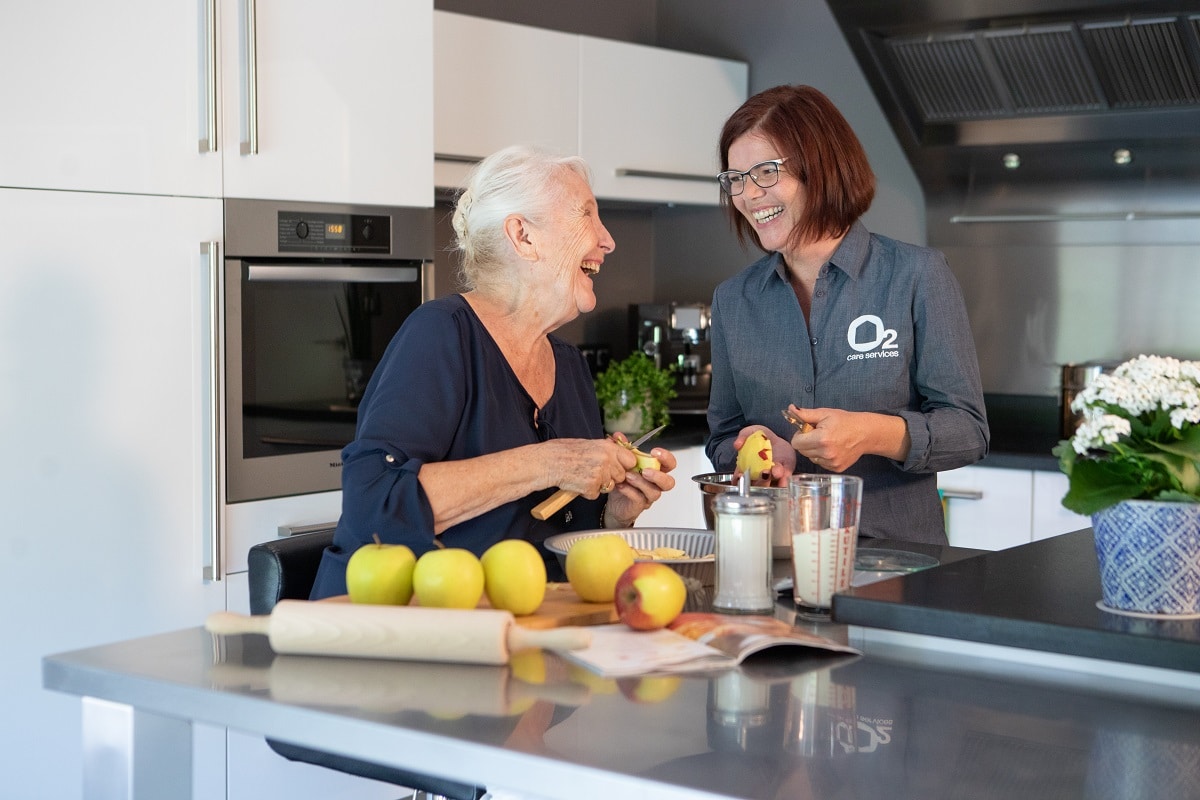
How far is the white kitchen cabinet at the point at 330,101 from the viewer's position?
9.11 feet

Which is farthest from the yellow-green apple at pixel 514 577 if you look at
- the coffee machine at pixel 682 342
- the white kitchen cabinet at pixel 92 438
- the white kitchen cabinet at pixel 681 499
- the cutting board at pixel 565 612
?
the coffee machine at pixel 682 342

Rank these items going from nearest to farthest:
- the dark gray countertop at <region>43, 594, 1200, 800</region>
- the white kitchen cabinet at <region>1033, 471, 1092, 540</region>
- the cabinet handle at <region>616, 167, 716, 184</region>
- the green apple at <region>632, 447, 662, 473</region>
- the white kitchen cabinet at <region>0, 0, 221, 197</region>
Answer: the dark gray countertop at <region>43, 594, 1200, 800</region>, the green apple at <region>632, 447, 662, 473</region>, the white kitchen cabinet at <region>0, 0, 221, 197</region>, the white kitchen cabinet at <region>1033, 471, 1092, 540</region>, the cabinet handle at <region>616, 167, 716, 184</region>

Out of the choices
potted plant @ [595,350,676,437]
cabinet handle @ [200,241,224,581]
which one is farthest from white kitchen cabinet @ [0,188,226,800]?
potted plant @ [595,350,676,437]

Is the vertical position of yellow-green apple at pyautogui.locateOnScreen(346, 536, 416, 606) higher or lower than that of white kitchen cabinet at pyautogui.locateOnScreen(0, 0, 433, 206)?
lower

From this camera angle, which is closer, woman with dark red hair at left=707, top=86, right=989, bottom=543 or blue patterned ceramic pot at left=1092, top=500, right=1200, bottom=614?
blue patterned ceramic pot at left=1092, top=500, right=1200, bottom=614

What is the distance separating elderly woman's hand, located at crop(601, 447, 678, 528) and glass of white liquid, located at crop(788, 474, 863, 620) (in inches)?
16.5

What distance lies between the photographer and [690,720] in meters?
1.07

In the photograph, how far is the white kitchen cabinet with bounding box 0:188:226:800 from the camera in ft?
8.14

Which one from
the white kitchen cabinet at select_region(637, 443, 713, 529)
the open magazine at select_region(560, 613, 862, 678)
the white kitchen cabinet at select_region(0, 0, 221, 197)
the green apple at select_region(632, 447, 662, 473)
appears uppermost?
the white kitchen cabinet at select_region(0, 0, 221, 197)

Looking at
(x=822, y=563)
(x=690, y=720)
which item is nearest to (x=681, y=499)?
(x=822, y=563)

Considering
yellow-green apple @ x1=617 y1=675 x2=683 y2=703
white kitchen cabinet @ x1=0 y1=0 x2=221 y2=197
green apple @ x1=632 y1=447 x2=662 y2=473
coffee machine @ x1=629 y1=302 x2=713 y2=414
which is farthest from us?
coffee machine @ x1=629 y1=302 x2=713 y2=414

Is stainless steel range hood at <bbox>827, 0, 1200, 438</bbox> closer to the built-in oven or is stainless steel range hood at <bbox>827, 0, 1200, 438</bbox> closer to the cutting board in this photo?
the built-in oven

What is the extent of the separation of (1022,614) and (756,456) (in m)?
0.54

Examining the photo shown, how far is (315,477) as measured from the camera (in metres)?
3.00
